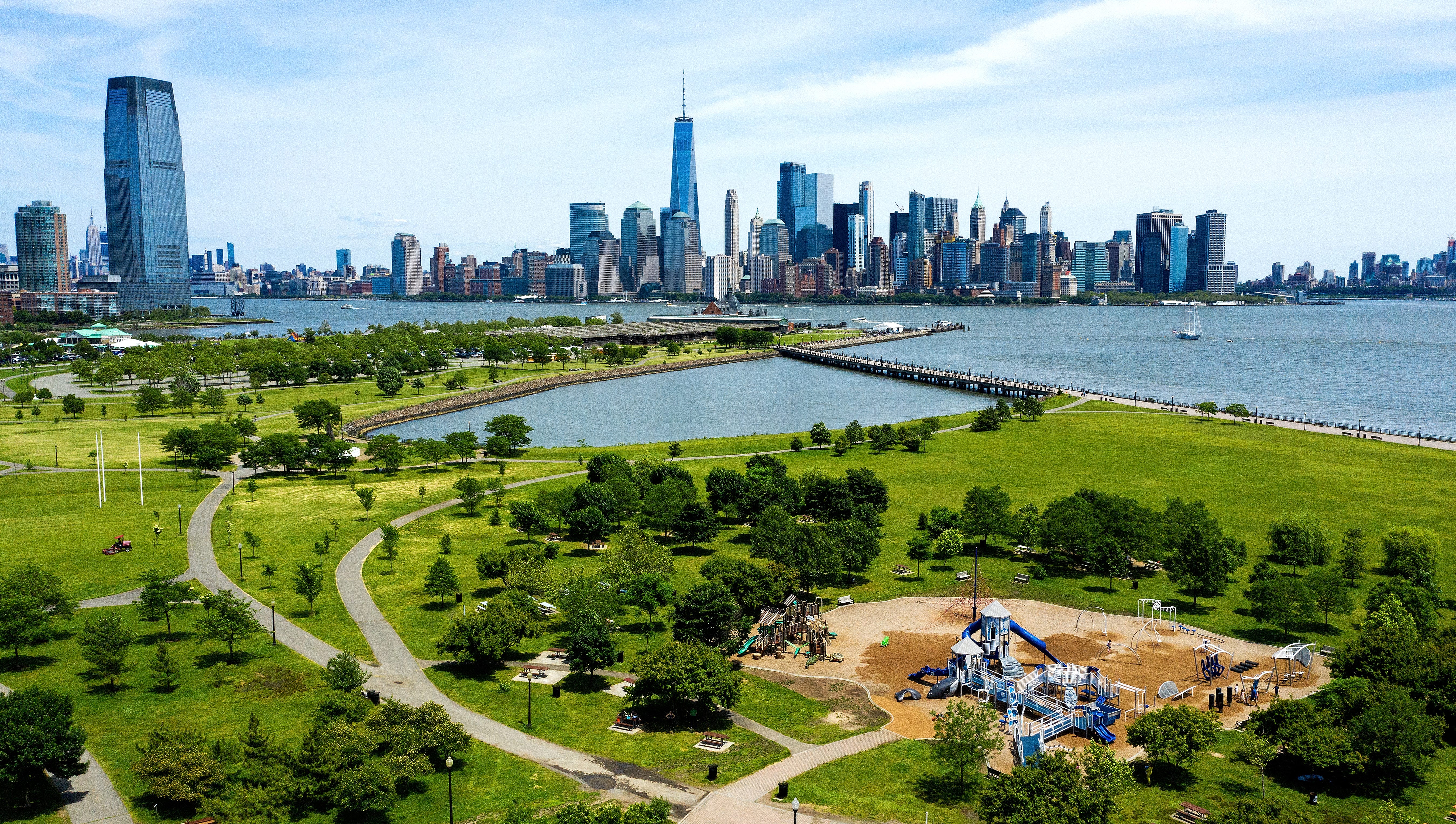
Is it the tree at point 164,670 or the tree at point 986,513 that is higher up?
the tree at point 986,513

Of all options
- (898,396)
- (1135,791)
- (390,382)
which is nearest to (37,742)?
Answer: (1135,791)

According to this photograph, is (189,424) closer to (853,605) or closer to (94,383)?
(94,383)

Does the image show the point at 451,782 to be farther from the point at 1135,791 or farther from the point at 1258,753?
the point at 1258,753

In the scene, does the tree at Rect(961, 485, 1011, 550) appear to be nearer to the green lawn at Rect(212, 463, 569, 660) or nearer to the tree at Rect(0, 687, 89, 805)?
the green lawn at Rect(212, 463, 569, 660)

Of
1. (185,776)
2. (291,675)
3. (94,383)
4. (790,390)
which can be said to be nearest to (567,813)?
(185,776)

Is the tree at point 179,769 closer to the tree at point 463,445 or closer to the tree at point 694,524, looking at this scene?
the tree at point 694,524

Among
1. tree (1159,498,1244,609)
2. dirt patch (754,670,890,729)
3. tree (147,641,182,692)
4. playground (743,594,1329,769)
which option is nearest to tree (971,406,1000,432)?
tree (1159,498,1244,609)

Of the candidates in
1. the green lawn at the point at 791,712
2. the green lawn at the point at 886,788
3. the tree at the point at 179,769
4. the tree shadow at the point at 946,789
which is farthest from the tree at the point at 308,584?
the tree shadow at the point at 946,789
